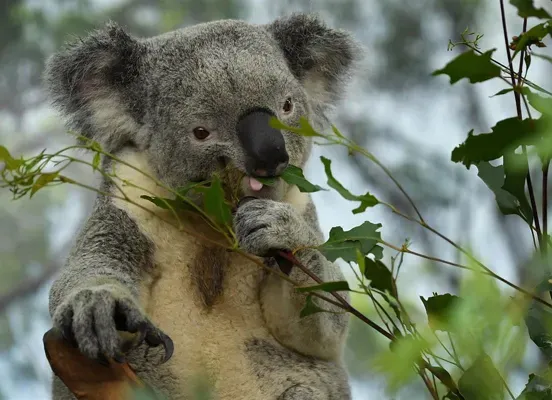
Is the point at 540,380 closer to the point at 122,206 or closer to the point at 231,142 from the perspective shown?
the point at 231,142

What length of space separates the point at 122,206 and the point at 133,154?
19cm

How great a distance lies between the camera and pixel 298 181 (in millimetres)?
1569

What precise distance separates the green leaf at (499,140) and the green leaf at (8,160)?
2.20 feet

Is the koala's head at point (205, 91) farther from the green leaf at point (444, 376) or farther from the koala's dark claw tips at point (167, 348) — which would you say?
the green leaf at point (444, 376)

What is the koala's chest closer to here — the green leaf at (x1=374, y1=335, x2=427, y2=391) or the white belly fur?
the white belly fur

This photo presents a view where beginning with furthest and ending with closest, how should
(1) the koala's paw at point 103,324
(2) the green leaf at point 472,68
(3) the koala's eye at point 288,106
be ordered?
1. (3) the koala's eye at point 288,106
2. (1) the koala's paw at point 103,324
3. (2) the green leaf at point 472,68

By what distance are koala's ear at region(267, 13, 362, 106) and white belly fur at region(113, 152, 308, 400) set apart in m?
0.62

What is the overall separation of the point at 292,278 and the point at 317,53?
2.73 feet

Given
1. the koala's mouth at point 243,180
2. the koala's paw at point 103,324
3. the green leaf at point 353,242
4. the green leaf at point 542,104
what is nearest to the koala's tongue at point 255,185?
the koala's mouth at point 243,180

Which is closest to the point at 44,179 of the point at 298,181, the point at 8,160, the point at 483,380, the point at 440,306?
the point at 8,160

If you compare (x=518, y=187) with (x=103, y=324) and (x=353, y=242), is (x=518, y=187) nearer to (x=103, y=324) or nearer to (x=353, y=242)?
(x=353, y=242)

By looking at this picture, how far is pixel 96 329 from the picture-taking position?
1.80 metres

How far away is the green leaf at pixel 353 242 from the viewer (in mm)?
1408

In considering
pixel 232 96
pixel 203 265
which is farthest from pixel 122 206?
pixel 232 96
